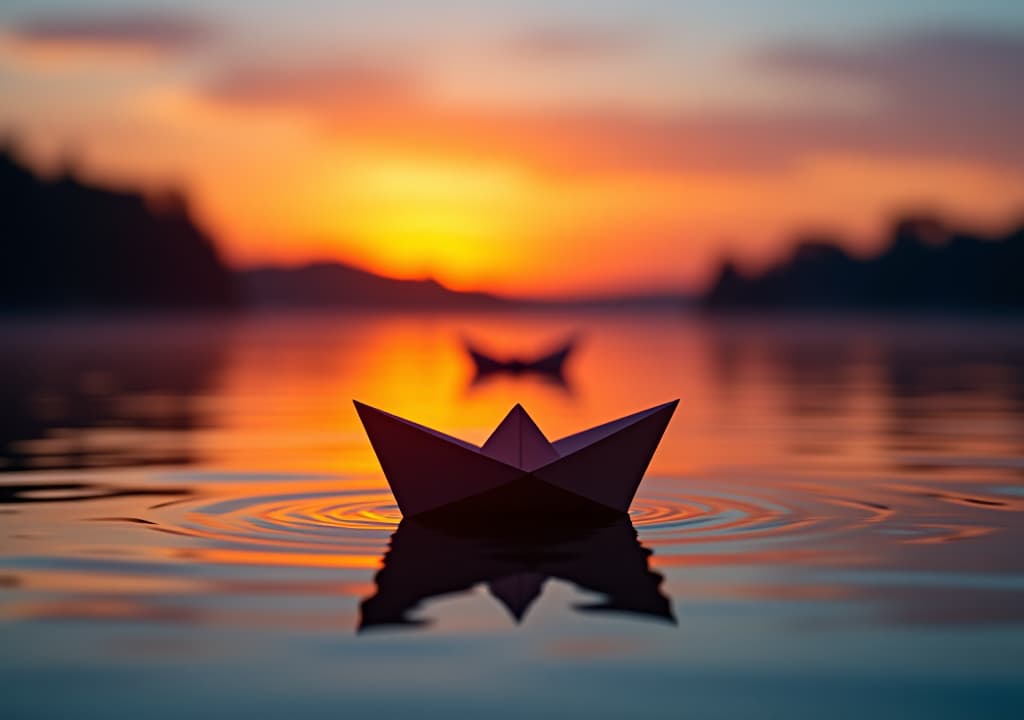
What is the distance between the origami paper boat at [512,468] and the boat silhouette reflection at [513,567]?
186mm

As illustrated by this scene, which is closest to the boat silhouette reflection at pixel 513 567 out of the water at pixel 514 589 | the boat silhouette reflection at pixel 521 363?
the water at pixel 514 589

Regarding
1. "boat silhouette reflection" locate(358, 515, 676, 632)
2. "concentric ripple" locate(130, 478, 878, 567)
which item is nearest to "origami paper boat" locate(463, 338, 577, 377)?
"concentric ripple" locate(130, 478, 878, 567)

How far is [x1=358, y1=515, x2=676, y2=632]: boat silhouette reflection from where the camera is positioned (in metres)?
8.24

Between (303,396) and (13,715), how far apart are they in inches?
947

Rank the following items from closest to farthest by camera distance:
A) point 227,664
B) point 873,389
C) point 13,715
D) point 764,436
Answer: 1. point 13,715
2. point 227,664
3. point 764,436
4. point 873,389

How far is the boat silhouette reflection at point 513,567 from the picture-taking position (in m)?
8.24

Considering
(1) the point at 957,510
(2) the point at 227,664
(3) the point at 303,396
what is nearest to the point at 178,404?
(3) the point at 303,396

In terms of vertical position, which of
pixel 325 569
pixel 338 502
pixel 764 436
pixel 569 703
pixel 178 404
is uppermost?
pixel 178 404

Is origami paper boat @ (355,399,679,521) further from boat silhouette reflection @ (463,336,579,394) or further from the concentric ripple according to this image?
boat silhouette reflection @ (463,336,579,394)

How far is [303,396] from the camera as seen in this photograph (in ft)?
98.5

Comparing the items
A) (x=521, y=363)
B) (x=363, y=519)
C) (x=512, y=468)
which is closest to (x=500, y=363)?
(x=521, y=363)

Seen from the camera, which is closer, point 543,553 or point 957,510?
point 543,553

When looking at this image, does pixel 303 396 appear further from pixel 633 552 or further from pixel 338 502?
pixel 633 552

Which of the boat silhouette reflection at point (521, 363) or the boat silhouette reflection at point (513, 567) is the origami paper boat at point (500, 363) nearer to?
the boat silhouette reflection at point (521, 363)
